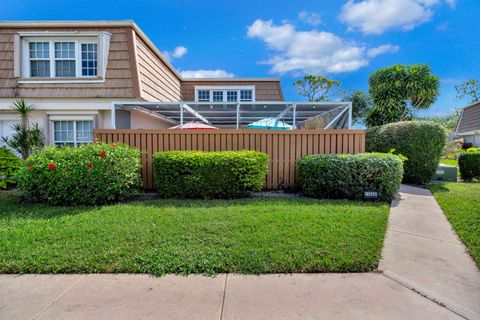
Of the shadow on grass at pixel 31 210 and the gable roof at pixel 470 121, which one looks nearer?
the shadow on grass at pixel 31 210

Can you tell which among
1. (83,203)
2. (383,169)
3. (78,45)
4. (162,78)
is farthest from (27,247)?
(162,78)

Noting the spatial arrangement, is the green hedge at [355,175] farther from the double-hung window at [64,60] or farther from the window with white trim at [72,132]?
the double-hung window at [64,60]

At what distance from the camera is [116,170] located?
5.62 meters

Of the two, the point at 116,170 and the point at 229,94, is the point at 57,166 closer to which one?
the point at 116,170

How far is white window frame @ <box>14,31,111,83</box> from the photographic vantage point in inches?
376

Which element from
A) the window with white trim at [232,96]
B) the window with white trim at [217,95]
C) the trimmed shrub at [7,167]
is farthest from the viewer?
the window with white trim at [217,95]

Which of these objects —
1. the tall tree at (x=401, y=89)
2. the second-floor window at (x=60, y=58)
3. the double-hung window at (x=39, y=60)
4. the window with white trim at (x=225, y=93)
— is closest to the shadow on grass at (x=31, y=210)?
the second-floor window at (x=60, y=58)

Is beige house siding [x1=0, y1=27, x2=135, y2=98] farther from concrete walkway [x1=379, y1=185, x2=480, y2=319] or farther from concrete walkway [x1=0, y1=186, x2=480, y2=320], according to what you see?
concrete walkway [x1=379, y1=185, x2=480, y2=319]

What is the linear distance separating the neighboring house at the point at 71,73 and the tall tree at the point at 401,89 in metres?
12.8

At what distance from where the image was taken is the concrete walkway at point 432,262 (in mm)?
2646

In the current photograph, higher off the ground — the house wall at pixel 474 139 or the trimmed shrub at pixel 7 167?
the house wall at pixel 474 139

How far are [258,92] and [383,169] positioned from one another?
10648mm

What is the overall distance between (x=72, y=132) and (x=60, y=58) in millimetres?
2942

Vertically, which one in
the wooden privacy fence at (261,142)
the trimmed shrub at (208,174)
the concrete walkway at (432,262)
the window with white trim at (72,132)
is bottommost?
the concrete walkway at (432,262)
